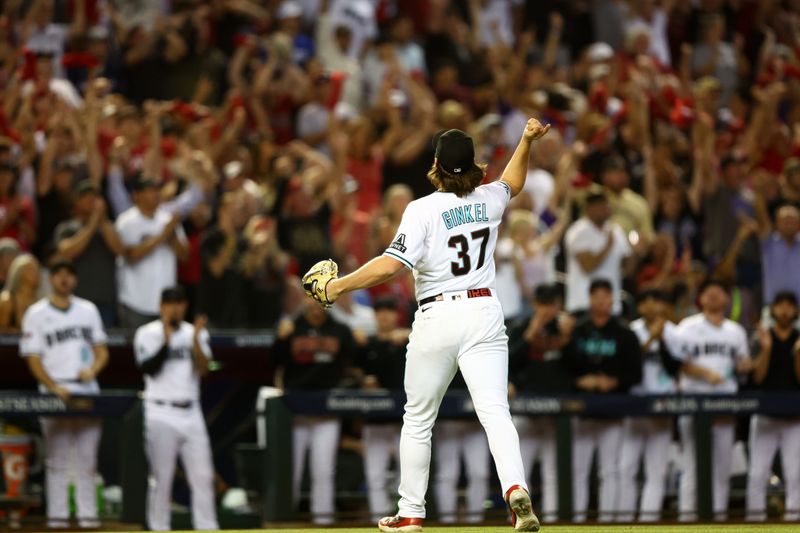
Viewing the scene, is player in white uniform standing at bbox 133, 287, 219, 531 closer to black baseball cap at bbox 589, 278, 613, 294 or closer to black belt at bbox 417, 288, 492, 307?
black baseball cap at bbox 589, 278, 613, 294

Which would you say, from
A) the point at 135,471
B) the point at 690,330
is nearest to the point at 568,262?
the point at 690,330

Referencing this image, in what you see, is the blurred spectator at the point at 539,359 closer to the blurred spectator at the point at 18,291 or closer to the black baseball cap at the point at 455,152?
the blurred spectator at the point at 18,291

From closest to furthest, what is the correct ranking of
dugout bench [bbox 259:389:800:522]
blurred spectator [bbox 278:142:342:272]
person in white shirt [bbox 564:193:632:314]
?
dugout bench [bbox 259:389:800:522], person in white shirt [bbox 564:193:632:314], blurred spectator [bbox 278:142:342:272]

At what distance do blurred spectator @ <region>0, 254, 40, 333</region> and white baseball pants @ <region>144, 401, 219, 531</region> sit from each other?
1.27 metres

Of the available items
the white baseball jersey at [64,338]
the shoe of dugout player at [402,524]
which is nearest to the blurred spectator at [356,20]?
the white baseball jersey at [64,338]

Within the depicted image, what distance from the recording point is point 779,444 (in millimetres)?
11727

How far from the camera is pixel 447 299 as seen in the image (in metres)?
7.39

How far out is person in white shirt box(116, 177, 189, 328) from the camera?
12000 mm

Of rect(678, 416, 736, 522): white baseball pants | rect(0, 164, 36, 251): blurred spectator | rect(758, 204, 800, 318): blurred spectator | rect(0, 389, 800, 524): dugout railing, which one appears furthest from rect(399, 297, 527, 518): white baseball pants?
rect(758, 204, 800, 318): blurred spectator

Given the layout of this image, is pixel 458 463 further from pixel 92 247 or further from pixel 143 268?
pixel 92 247

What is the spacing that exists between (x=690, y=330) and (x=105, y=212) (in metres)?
4.73

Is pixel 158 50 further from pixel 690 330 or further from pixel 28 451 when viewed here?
pixel 690 330

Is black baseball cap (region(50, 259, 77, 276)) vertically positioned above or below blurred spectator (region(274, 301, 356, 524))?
above

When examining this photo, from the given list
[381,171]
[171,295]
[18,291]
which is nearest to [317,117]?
[381,171]
